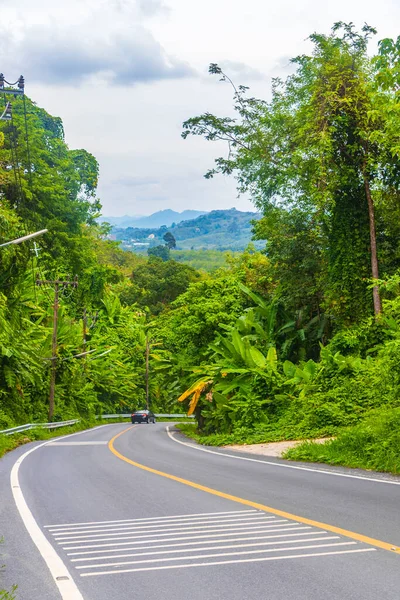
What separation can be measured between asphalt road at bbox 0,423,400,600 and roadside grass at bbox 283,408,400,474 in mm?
750

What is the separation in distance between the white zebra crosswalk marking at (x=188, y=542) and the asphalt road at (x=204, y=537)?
0.01m

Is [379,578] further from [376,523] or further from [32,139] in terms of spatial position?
[32,139]

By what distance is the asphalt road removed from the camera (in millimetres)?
5051

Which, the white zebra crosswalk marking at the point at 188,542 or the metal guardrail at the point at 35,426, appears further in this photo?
the metal guardrail at the point at 35,426

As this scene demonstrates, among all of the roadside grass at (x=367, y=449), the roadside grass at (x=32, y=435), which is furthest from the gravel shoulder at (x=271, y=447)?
the roadside grass at (x=32, y=435)

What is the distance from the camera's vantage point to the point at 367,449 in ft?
45.0

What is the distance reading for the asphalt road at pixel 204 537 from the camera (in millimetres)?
5051

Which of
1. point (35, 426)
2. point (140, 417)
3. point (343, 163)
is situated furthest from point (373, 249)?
point (140, 417)

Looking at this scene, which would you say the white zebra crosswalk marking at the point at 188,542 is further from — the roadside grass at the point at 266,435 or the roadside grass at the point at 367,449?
the roadside grass at the point at 266,435

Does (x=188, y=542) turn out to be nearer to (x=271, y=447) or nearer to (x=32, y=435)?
(x=271, y=447)

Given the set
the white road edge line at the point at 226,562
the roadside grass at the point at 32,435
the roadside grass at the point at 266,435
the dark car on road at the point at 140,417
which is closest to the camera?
the white road edge line at the point at 226,562

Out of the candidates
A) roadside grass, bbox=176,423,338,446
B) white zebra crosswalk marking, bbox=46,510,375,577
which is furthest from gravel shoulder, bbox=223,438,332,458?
white zebra crosswalk marking, bbox=46,510,375,577

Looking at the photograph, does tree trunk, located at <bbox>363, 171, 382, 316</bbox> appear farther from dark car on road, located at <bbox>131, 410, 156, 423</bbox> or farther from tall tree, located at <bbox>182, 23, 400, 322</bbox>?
dark car on road, located at <bbox>131, 410, 156, 423</bbox>

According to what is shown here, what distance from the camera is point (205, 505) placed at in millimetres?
8977
